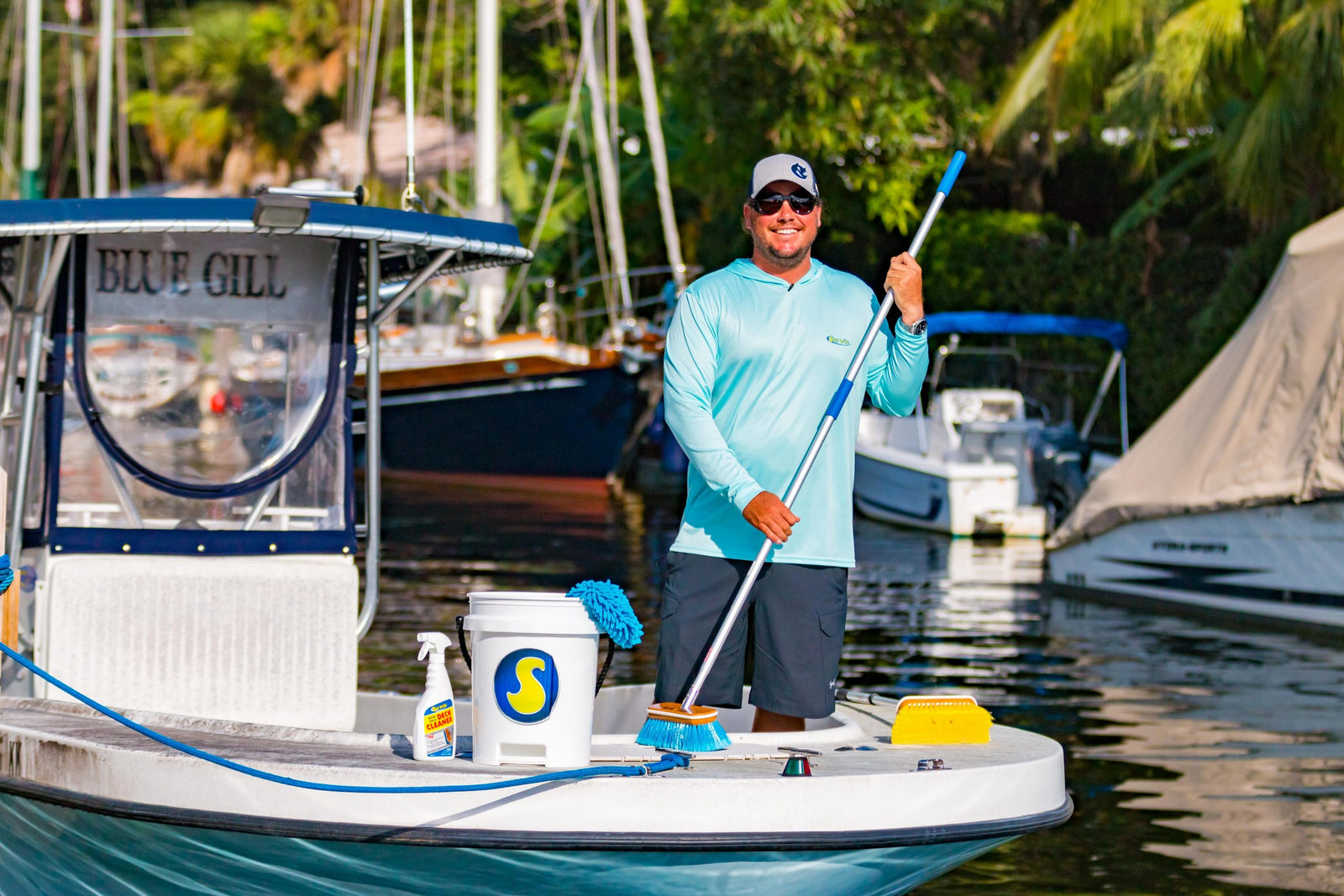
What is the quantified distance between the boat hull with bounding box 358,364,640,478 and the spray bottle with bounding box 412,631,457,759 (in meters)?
21.3

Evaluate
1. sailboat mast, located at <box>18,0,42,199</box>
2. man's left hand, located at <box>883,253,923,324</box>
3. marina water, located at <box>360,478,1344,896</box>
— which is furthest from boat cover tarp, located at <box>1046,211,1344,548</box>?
sailboat mast, located at <box>18,0,42,199</box>

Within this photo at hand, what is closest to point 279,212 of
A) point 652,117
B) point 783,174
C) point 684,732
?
point 783,174

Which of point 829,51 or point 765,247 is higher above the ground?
point 829,51

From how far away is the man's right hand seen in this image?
15.9 ft

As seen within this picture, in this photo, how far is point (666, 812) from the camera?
4582 millimetres

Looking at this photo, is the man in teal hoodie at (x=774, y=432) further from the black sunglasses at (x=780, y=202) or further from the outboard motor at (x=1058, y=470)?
the outboard motor at (x=1058, y=470)

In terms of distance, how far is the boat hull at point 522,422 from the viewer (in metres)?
26.4

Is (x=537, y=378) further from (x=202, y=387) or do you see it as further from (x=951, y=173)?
(x=951, y=173)

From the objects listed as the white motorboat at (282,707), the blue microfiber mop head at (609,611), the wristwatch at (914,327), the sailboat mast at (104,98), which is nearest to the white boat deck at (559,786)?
the white motorboat at (282,707)

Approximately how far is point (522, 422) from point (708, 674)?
72.2 ft

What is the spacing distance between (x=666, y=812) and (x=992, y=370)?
21.3 metres

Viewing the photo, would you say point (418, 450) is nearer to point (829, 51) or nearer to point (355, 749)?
point (829, 51)

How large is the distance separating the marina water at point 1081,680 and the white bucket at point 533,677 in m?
0.37

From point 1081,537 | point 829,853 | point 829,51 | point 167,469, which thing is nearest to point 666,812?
point 829,853
